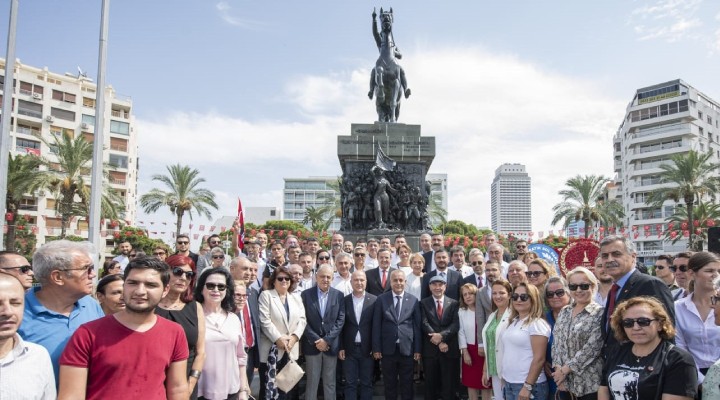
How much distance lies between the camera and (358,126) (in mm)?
15664

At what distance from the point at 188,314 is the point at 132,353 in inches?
51.9

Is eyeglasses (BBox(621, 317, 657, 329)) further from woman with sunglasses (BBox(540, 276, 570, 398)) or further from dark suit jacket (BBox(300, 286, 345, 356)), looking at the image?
dark suit jacket (BBox(300, 286, 345, 356))

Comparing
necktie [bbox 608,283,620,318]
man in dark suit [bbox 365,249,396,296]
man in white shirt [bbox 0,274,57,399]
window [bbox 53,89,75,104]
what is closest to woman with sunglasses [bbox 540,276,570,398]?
necktie [bbox 608,283,620,318]

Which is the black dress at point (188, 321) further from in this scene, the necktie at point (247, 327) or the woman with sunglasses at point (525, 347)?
the woman with sunglasses at point (525, 347)

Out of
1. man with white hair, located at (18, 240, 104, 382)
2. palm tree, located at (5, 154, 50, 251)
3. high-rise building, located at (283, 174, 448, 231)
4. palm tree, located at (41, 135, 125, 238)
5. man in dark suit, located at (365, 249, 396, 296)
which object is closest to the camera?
man with white hair, located at (18, 240, 104, 382)

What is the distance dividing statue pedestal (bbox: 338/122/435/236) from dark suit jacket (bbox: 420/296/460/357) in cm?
758

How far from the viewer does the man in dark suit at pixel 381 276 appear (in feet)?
26.7

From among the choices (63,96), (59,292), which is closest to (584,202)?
(59,292)

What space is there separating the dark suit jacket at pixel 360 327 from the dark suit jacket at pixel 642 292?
3.23 m

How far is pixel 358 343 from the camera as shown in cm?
680

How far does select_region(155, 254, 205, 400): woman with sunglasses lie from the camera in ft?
13.6

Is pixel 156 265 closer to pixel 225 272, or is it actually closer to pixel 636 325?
pixel 225 272

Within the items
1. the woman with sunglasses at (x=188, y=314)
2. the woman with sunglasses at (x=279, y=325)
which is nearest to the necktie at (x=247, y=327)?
the woman with sunglasses at (x=279, y=325)

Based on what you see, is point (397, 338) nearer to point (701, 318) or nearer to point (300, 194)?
point (701, 318)
